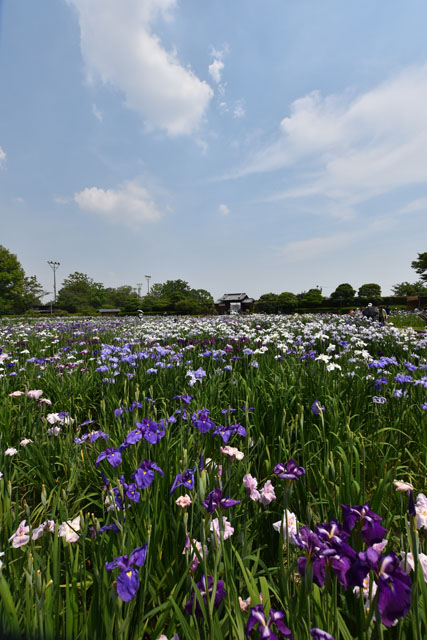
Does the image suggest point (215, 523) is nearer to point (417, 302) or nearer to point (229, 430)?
point (229, 430)

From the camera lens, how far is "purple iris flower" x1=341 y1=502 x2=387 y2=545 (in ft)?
2.79

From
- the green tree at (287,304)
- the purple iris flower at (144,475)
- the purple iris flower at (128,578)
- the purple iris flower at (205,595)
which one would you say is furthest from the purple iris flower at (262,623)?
the green tree at (287,304)

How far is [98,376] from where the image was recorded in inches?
190

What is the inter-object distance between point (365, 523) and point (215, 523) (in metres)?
0.67

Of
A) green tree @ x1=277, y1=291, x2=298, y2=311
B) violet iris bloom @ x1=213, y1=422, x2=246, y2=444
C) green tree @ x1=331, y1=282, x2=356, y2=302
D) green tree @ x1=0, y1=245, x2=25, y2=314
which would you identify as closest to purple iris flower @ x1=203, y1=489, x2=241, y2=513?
violet iris bloom @ x1=213, y1=422, x2=246, y2=444

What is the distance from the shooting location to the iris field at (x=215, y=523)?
34.9 inches

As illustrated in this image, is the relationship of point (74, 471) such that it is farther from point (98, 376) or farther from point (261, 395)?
point (98, 376)

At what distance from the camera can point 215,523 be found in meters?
1.29

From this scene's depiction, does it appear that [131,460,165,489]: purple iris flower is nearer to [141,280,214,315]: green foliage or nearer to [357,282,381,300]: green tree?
[141,280,214,315]: green foliage

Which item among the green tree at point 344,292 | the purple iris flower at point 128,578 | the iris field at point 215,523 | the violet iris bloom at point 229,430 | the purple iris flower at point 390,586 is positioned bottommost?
the iris field at point 215,523

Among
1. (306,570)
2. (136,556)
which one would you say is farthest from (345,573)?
(136,556)

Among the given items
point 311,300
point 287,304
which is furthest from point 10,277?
point 311,300

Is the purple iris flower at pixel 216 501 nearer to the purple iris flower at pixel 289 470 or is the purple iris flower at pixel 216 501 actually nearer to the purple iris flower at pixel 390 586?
the purple iris flower at pixel 289 470

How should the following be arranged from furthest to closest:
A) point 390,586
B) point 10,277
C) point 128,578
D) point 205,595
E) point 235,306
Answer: point 235,306 < point 10,277 < point 205,595 < point 128,578 < point 390,586
